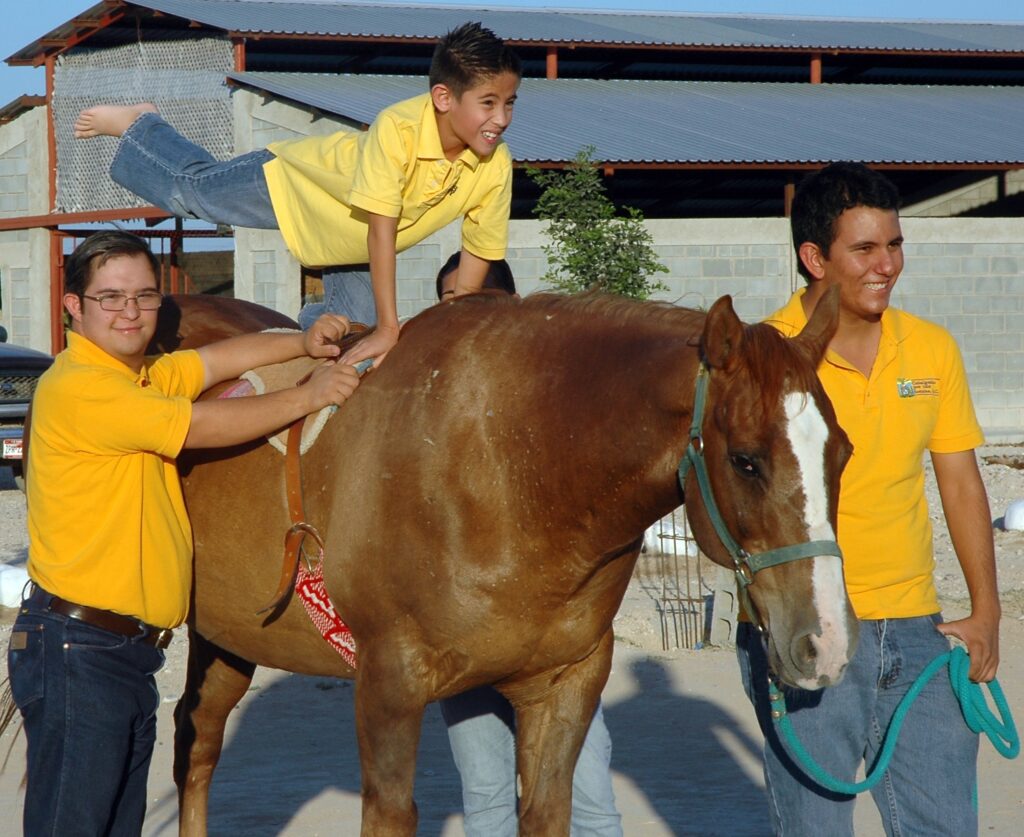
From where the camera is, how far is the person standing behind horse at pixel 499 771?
12.8 feet

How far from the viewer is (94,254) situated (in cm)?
331

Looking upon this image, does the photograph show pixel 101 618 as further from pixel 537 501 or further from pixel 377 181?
pixel 377 181

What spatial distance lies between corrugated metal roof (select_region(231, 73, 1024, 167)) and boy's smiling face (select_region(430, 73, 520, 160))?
11.3m

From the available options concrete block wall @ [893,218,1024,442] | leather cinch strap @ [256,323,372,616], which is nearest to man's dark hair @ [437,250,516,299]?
leather cinch strap @ [256,323,372,616]

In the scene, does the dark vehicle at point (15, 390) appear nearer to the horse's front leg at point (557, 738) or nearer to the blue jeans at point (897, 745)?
the horse's front leg at point (557, 738)

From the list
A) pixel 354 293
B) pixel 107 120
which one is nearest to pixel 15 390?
pixel 107 120

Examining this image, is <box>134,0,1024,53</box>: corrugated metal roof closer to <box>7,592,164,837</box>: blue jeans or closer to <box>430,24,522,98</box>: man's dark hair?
<box>430,24,522,98</box>: man's dark hair

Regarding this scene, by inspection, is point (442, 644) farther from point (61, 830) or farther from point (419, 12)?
point (419, 12)

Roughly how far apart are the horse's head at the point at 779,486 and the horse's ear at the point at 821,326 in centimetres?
10

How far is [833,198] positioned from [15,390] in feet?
33.7

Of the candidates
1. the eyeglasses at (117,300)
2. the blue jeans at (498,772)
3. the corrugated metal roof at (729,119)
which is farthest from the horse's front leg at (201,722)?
the corrugated metal roof at (729,119)

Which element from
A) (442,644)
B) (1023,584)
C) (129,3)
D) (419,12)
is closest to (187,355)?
(442,644)

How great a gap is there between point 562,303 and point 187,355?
1.06 metres

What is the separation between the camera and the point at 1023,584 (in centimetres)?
851
